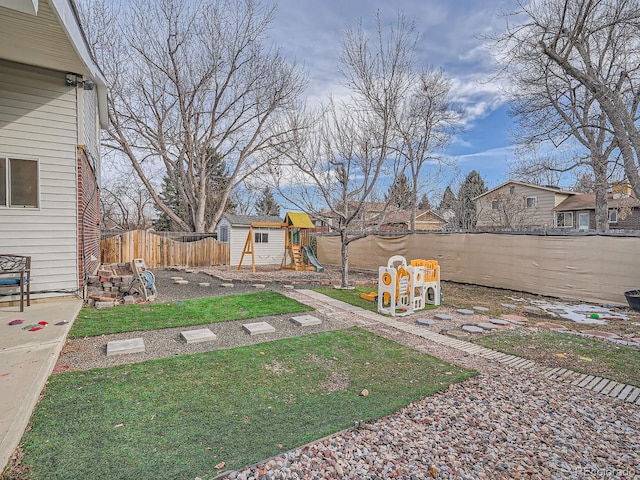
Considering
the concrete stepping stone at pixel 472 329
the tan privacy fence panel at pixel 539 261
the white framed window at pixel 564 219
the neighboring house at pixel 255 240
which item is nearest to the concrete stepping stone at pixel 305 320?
the concrete stepping stone at pixel 472 329

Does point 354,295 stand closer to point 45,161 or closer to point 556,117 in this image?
point 45,161

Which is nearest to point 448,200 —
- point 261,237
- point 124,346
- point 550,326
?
point 261,237

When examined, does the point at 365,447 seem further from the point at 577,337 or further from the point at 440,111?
the point at 440,111

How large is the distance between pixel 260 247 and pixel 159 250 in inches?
167

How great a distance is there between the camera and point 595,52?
874 centimetres

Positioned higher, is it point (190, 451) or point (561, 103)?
point (561, 103)

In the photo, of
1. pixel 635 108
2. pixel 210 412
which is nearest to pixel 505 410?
pixel 210 412

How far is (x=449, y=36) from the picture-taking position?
8398mm

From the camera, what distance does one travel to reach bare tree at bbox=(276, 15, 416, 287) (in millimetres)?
7781

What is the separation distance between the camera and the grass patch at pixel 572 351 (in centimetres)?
351

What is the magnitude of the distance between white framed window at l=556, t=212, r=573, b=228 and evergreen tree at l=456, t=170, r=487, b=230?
427cm

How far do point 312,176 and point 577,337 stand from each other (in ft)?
20.8

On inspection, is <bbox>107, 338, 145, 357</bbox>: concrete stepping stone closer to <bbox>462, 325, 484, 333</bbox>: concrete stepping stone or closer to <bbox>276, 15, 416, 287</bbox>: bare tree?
<bbox>462, 325, 484, 333</bbox>: concrete stepping stone

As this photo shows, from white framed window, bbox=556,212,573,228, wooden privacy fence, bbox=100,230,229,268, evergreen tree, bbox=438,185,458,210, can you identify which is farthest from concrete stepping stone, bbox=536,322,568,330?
white framed window, bbox=556,212,573,228
